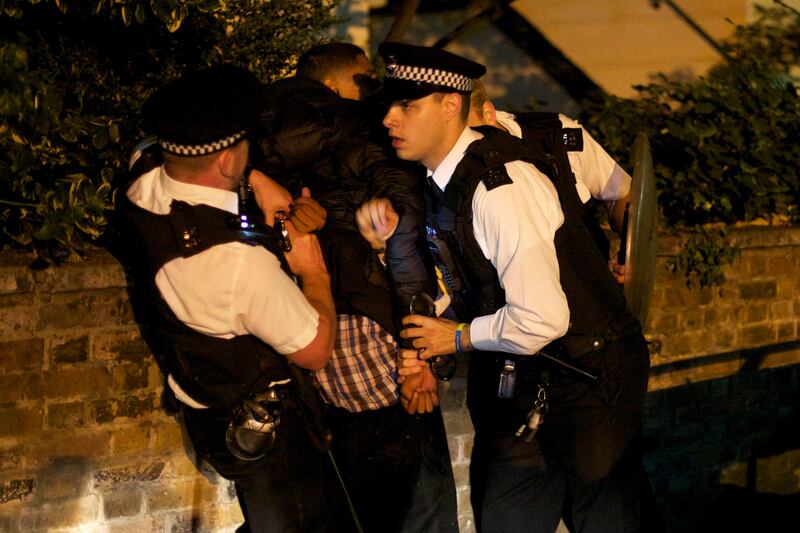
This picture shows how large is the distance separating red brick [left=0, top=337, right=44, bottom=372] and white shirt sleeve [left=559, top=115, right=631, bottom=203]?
2306mm

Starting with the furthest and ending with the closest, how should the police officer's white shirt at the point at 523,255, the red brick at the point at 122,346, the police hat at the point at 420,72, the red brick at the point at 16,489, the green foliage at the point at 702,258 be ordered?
1. the green foliage at the point at 702,258
2. the red brick at the point at 122,346
3. the red brick at the point at 16,489
4. the police hat at the point at 420,72
5. the police officer's white shirt at the point at 523,255

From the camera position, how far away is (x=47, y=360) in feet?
14.3

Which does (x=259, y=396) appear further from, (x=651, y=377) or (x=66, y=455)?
(x=651, y=377)

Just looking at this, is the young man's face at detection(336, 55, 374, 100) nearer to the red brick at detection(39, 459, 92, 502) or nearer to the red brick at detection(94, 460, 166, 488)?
the red brick at detection(94, 460, 166, 488)

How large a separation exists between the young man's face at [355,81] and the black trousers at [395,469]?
4.34 ft

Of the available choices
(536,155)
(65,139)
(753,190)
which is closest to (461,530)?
(536,155)

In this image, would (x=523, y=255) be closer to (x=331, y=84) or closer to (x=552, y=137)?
(x=552, y=137)

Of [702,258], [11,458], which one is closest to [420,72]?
[11,458]

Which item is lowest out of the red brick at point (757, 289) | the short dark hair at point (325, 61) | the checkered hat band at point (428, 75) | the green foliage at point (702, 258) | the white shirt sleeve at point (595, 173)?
the red brick at point (757, 289)

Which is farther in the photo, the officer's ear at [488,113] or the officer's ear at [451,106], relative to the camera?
the officer's ear at [488,113]

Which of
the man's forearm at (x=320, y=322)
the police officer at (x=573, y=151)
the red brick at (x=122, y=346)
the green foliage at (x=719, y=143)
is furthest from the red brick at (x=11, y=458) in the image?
the green foliage at (x=719, y=143)

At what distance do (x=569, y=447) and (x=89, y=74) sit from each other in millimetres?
2989

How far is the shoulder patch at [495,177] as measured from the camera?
361cm

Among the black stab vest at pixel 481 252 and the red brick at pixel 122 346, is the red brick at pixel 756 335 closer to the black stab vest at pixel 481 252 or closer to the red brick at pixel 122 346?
the black stab vest at pixel 481 252
